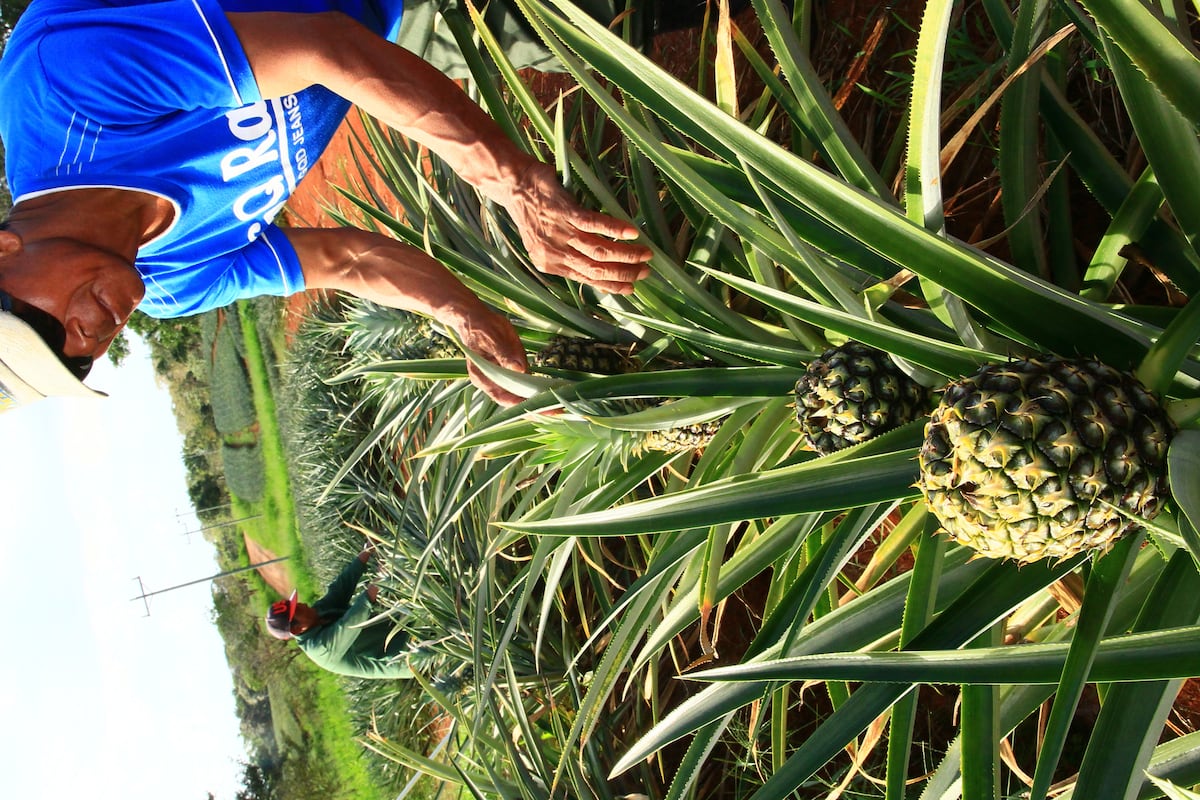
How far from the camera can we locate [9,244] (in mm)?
1062

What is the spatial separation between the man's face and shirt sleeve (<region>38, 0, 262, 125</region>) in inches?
9.1

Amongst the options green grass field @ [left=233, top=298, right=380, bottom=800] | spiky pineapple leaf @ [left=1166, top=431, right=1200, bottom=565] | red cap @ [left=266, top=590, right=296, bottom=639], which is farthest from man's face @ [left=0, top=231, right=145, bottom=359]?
green grass field @ [left=233, top=298, right=380, bottom=800]

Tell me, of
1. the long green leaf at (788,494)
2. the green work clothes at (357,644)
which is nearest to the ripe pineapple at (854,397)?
the long green leaf at (788,494)

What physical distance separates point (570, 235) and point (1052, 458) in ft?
2.45

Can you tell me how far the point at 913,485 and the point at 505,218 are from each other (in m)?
1.57

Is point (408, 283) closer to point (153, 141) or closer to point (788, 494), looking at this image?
point (153, 141)

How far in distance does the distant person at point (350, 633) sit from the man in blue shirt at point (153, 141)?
8.32ft

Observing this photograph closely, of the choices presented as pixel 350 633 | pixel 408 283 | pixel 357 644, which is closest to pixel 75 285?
pixel 408 283

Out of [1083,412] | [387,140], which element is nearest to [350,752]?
[387,140]

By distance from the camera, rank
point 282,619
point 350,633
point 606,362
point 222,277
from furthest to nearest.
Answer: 1. point 282,619
2. point 350,633
3. point 606,362
4. point 222,277

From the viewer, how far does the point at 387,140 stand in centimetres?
229

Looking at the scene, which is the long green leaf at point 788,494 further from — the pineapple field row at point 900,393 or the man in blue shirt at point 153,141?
the man in blue shirt at point 153,141

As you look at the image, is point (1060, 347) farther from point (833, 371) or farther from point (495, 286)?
point (495, 286)

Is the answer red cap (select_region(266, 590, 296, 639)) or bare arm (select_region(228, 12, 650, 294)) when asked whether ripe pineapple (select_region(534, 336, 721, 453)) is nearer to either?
bare arm (select_region(228, 12, 650, 294))
